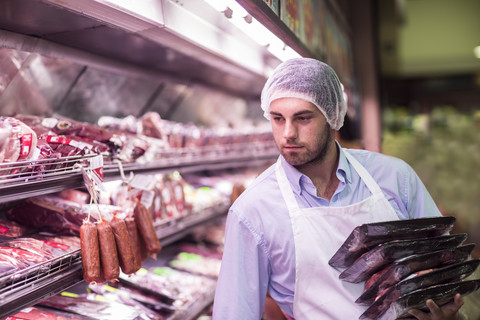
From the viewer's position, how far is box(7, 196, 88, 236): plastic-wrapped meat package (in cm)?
213

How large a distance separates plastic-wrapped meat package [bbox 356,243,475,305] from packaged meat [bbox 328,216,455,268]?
87mm

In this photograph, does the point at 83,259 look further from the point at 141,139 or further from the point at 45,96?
the point at 45,96

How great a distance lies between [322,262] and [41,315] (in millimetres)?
1405

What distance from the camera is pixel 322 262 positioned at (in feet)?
5.43

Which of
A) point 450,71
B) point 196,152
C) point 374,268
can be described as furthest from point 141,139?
point 450,71

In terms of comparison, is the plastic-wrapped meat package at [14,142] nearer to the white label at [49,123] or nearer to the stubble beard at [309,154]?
the white label at [49,123]

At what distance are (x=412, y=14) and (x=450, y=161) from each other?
514cm

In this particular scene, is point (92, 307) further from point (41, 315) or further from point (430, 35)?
point (430, 35)

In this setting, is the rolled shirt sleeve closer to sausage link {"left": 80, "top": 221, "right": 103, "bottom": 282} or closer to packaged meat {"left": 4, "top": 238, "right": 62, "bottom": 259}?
sausage link {"left": 80, "top": 221, "right": 103, "bottom": 282}

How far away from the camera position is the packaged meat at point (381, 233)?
1.47 meters

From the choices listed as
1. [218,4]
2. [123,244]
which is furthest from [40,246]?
[218,4]

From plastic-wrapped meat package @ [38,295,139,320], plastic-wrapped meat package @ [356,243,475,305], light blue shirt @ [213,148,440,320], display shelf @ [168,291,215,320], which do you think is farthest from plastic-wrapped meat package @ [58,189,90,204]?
plastic-wrapped meat package @ [356,243,475,305]

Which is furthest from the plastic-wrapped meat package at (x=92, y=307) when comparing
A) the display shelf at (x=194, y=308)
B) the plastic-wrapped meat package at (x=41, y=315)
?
the display shelf at (x=194, y=308)

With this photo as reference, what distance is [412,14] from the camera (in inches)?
362
